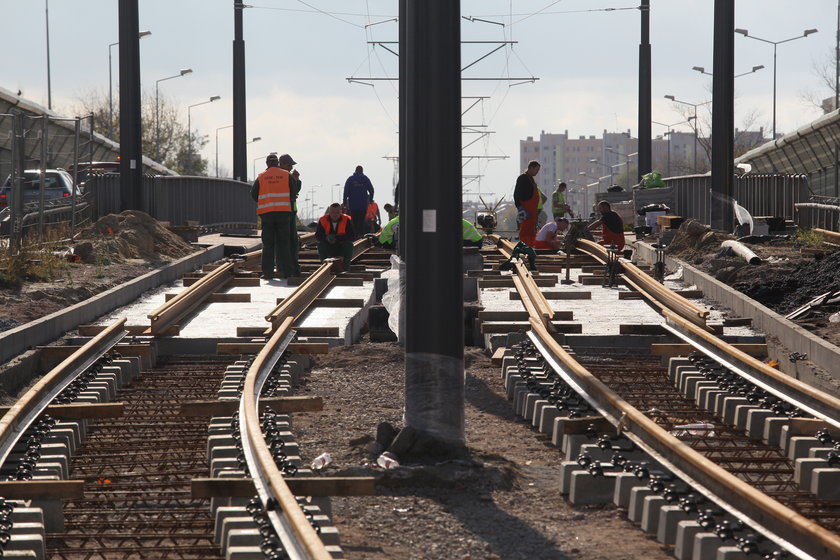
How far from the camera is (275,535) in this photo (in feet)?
19.1

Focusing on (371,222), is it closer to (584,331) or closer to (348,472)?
(584,331)

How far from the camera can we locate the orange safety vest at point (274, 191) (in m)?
19.4


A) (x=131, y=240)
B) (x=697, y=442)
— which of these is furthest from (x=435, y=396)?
(x=131, y=240)

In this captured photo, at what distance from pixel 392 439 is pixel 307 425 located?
1169mm

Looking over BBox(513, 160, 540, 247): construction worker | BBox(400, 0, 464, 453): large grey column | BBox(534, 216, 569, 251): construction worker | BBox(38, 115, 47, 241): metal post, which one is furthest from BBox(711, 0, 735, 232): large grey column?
BBox(400, 0, 464, 453): large grey column

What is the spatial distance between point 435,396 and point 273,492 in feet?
8.42

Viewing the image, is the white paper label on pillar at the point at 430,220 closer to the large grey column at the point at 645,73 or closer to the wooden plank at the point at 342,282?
the wooden plank at the point at 342,282

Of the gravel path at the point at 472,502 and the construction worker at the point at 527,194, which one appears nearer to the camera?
the gravel path at the point at 472,502

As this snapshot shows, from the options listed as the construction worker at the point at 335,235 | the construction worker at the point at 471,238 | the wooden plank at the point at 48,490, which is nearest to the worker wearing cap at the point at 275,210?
the construction worker at the point at 335,235

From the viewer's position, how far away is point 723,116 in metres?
25.2

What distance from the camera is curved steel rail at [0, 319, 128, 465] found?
802 centimetres

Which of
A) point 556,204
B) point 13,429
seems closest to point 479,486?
point 13,429

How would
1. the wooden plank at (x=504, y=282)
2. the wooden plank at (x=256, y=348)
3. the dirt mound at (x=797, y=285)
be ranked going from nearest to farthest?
the wooden plank at (x=256, y=348), the dirt mound at (x=797, y=285), the wooden plank at (x=504, y=282)

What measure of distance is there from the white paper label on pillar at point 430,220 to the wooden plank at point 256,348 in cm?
402
